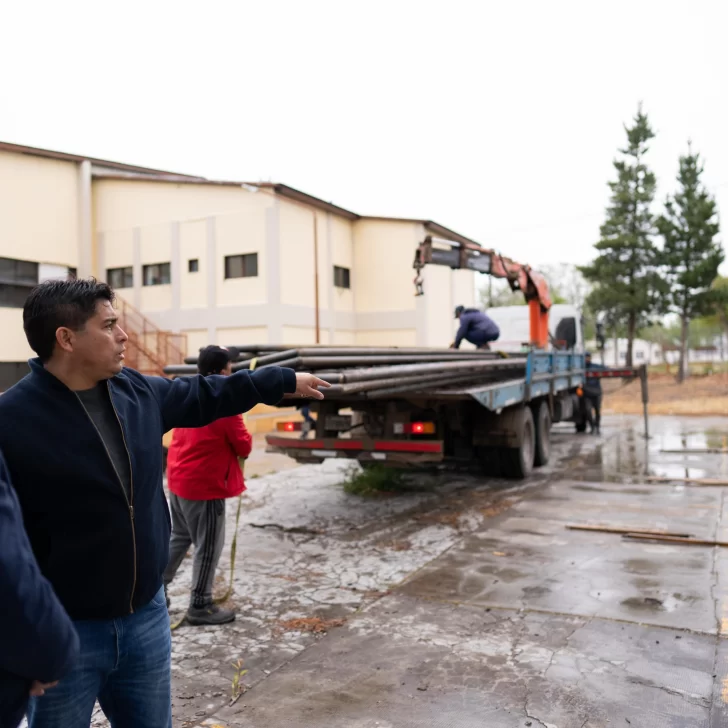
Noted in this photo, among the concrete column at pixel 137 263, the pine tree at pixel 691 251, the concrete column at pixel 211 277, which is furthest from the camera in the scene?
the pine tree at pixel 691 251

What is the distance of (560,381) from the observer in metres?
11.8

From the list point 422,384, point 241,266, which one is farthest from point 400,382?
point 241,266

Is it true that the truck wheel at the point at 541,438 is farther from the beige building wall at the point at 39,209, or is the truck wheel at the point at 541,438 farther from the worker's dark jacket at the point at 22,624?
the beige building wall at the point at 39,209

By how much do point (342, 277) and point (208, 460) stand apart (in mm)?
16781

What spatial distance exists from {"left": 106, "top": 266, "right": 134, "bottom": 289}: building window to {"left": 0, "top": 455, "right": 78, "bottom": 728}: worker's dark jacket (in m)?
18.6

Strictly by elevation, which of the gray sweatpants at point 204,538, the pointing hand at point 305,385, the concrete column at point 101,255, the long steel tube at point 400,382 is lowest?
the gray sweatpants at point 204,538

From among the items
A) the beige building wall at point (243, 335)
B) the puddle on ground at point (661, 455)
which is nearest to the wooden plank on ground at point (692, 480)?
the puddle on ground at point (661, 455)

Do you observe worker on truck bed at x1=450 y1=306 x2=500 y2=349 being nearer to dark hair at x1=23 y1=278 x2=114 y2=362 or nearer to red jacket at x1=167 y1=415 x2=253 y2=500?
red jacket at x1=167 y1=415 x2=253 y2=500

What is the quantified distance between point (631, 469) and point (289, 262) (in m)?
10.5

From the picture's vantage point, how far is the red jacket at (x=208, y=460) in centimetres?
440

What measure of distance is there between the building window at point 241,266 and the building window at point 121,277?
3.03m

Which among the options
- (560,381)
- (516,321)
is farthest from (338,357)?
(516,321)

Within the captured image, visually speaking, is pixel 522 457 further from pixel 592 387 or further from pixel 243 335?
pixel 243 335

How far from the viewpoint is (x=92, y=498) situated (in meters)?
1.91
